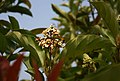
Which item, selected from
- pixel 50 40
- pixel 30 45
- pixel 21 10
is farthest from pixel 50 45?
pixel 21 10

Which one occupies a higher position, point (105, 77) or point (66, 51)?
point (105, 77)

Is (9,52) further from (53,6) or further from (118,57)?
(53,6)

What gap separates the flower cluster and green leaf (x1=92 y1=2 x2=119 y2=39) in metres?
0.36

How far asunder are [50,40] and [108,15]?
1.42 feet

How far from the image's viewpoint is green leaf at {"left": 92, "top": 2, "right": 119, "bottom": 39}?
4.99 feet

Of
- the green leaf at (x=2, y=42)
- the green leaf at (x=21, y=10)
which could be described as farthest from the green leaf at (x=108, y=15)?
the green leaf at (x=21, y=10)

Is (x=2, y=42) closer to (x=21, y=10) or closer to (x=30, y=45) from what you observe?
(x=30, y=45)

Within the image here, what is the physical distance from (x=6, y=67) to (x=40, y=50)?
1.26m

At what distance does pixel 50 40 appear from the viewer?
5.94ft

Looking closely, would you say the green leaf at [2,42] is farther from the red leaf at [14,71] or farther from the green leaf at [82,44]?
the red leaf at [14,71]

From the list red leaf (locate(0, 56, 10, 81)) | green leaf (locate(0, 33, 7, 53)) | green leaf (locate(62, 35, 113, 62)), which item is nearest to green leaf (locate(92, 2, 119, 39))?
green leaf (locate(62, 35, 113, 62))

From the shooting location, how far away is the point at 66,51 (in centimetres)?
150

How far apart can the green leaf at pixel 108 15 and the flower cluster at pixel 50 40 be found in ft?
1.20

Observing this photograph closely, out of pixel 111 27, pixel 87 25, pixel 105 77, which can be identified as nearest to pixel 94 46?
pixel 111 27
